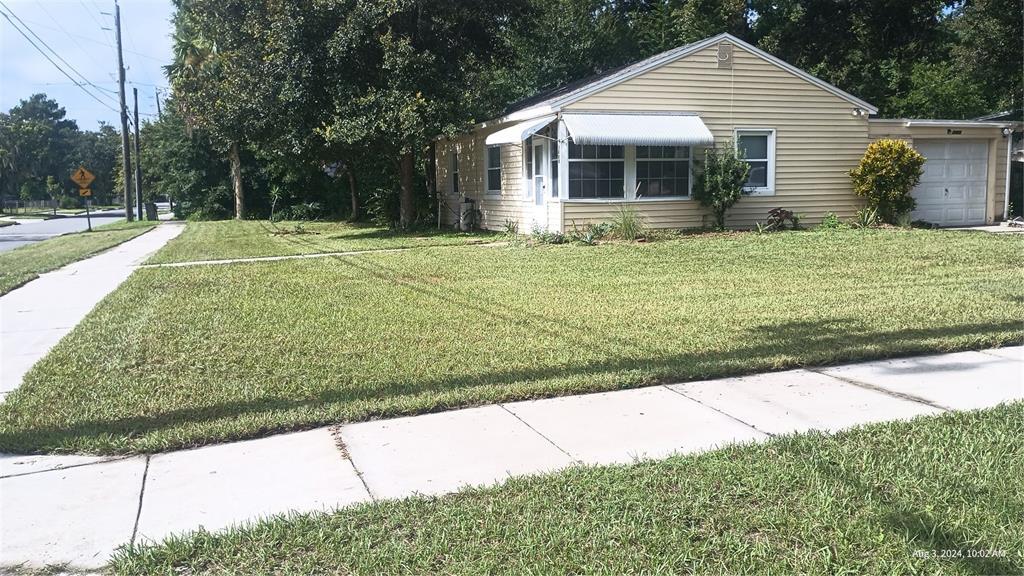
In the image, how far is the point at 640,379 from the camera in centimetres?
553

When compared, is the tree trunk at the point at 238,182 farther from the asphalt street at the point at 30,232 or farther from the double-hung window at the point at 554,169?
the double-hung window at the point at 554,169

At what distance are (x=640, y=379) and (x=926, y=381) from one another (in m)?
2.05

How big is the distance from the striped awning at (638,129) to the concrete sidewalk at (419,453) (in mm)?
10331

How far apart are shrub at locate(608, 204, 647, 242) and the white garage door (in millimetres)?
7556

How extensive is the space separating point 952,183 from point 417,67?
536 inches

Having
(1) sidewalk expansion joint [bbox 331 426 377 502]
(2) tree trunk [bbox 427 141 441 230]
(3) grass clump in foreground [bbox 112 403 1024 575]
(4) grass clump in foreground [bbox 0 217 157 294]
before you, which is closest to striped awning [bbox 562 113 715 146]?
(2) tree trunk [bbox 427 141 441 230]

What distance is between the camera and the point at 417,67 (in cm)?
1822

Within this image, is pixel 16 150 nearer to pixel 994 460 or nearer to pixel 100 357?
pixel 100 357

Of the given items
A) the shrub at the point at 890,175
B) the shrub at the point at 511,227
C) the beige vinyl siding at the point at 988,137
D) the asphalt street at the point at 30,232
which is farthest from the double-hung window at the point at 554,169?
the asphalt street at the point at 30,232

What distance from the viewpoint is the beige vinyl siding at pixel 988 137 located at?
60.2 feet

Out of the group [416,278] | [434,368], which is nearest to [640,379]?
[434,368]

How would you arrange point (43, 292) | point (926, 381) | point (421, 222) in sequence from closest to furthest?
point (926, 381)
point (43, 292)
point (421, 222)

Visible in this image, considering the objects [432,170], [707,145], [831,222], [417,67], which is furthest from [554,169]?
[432,170]

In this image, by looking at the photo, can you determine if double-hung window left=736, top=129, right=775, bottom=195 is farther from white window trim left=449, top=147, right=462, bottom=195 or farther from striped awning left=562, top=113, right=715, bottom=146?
white window trim left=449, top=147, right=462, bottom=195
